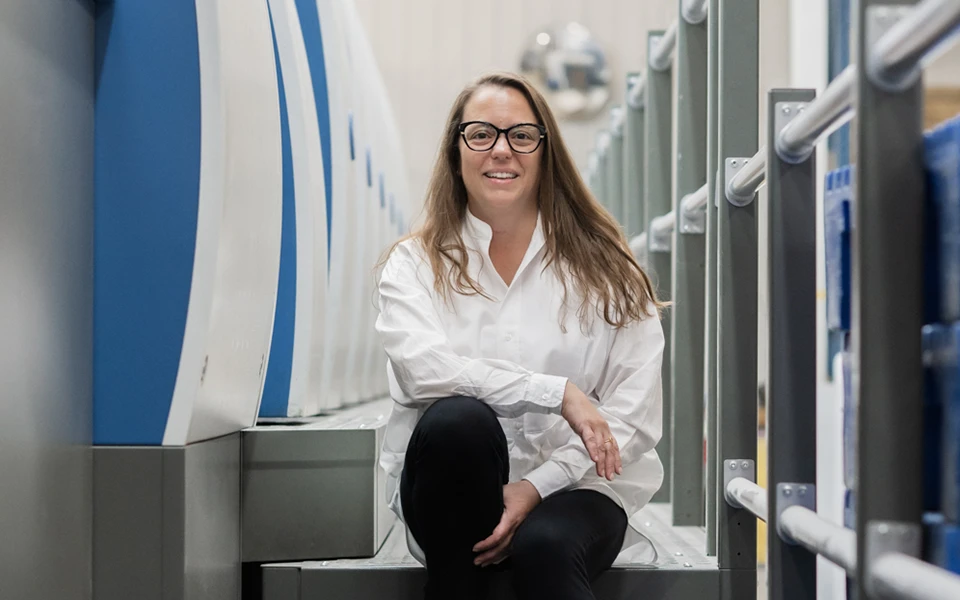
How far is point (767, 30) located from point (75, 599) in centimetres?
526

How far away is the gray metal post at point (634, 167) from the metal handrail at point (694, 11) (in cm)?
95

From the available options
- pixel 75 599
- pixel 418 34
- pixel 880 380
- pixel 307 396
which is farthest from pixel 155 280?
pixel 418 34

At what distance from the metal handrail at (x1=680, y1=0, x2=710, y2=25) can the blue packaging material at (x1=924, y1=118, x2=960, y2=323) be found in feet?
4.15

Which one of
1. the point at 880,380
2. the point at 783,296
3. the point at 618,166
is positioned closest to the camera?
the point at 880,380

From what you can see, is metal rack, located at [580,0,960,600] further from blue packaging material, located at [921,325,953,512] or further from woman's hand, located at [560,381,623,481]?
woman's hand, located at [560,381,623,481]

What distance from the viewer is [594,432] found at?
4.45ft

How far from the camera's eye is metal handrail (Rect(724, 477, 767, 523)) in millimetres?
1330

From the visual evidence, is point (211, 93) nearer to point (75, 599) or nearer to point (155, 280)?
point (155, 280)

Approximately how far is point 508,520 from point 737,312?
0.43 metres

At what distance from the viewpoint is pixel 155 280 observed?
1296 mm

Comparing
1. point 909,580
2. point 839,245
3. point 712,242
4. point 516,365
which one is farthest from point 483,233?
point 909,580

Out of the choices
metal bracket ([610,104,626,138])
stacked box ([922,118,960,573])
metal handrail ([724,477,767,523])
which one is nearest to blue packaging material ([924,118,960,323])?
stacked box ([922,118,960,573])

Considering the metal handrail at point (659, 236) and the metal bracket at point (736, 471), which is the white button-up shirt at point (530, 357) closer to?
the metal bracket at point (736, 471)

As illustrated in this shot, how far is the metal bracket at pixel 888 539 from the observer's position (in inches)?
30.6
